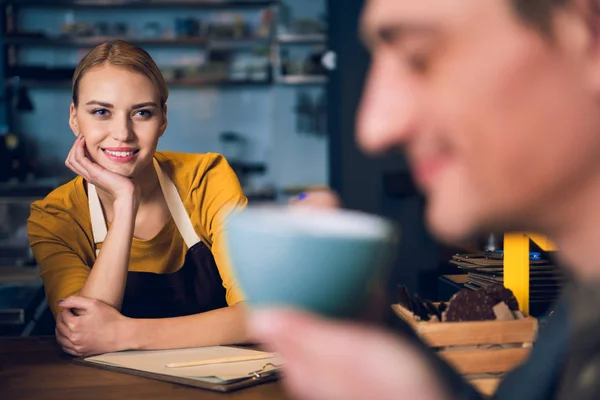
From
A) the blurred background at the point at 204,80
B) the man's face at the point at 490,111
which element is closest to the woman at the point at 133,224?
the man's face at the point at 490,111

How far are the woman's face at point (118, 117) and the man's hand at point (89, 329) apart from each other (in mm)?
442

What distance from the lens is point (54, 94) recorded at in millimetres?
6824

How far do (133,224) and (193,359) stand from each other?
527 mm

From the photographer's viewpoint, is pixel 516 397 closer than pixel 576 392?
No

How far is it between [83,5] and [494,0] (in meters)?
6.72

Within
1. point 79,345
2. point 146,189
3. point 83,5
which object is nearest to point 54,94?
point 83,5

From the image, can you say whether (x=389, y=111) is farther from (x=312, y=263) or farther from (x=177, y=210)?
(x=177, y=210)

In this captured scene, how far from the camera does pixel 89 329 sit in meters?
1.48

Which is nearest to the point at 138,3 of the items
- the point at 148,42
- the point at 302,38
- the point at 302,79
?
the point at 148,42

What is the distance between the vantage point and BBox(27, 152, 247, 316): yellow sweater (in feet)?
5.97

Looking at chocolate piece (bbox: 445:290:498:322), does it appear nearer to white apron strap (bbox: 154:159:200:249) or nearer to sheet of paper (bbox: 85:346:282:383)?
sheet of paper (bbox: 85:346:282:383)

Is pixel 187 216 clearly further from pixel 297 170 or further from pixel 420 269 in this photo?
pixel 297 170

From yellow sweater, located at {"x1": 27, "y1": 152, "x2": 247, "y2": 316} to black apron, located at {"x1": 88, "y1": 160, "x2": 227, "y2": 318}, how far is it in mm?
21

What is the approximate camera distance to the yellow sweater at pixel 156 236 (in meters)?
1.82
